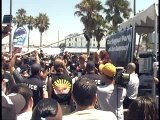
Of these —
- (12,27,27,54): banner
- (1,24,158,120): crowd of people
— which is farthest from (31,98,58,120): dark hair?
(12,27,27,54): banner

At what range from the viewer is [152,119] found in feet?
10.2

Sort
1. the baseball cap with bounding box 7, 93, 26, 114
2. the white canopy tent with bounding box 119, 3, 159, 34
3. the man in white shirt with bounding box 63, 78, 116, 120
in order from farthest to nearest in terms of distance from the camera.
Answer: the white canopy tent with bounding box 119, 3, 159, 34
the baseball cap with bounding box 7, 93, 26, 114
the man in white shirt with bounding box 63, 78, 116, 120

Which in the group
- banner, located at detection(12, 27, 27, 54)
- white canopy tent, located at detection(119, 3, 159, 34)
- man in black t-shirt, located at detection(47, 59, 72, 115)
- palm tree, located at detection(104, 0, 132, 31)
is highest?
palm tree, located at detection(104, 0, 132, 31)

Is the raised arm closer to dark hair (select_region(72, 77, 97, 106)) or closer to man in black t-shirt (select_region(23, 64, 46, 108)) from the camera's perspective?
man in black t-shirt (select_region(23, 64, 46, 108))

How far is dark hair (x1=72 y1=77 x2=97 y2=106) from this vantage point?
11.3ft

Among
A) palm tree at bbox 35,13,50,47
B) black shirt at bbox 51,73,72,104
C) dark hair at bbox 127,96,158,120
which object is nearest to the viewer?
dark hair at bbox 127,96,158,120

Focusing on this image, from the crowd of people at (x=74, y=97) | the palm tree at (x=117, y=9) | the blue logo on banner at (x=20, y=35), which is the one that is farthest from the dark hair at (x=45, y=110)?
the palm tree at (x=117, y=9)

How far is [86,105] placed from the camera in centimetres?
341

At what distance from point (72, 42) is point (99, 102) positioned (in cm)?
14107

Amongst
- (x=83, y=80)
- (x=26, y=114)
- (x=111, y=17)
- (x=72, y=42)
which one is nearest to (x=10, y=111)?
(x=26, y=114)

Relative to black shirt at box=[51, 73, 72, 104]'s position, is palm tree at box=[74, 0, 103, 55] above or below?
above

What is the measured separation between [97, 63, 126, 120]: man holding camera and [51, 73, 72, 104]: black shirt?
107 centimetres

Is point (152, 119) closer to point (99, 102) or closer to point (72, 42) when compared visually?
point (99, 102)

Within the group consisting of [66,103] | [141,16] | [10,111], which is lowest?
[66,103]
